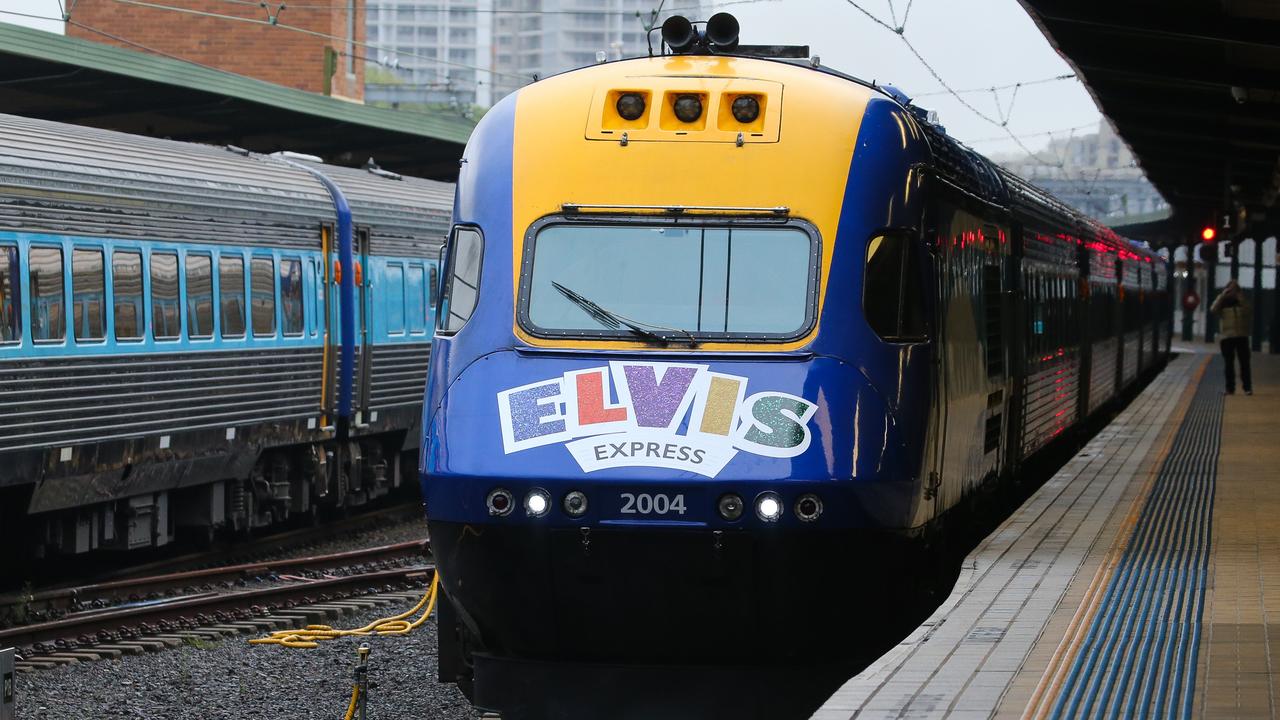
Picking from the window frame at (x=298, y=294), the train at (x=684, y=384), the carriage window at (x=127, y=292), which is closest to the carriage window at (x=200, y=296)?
the carriage window at (x=127, y=292)

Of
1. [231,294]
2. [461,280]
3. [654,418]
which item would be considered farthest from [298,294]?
[654,418]

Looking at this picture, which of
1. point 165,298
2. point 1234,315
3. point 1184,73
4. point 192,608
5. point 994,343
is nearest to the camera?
point 994,343

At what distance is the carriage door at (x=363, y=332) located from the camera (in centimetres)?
1888

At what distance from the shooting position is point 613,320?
26.2 feet

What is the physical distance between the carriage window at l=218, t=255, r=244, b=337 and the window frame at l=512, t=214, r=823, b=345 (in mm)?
8337

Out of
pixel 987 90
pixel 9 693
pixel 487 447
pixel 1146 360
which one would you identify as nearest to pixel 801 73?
pixel 487 447

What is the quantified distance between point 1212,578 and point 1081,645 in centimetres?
244

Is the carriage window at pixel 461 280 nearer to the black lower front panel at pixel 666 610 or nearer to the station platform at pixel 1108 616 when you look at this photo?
the black lower front panel at pixel 666 610

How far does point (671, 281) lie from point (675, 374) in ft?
1.87

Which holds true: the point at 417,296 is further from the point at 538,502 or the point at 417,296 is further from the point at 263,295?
the point at 538,502

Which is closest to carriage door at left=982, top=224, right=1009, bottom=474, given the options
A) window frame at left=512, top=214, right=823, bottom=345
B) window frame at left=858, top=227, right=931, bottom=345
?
window frame at left=858, top=227, right=931, bottom=345

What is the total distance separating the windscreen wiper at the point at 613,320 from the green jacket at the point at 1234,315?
67.7 ft

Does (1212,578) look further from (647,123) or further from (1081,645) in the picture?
(647,123)

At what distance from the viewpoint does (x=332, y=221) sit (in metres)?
18.3
